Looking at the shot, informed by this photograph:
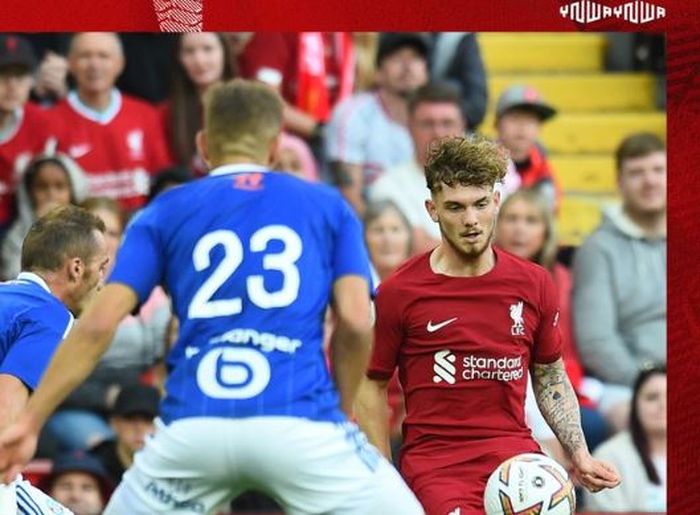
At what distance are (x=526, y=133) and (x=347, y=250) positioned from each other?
6249 millimetres

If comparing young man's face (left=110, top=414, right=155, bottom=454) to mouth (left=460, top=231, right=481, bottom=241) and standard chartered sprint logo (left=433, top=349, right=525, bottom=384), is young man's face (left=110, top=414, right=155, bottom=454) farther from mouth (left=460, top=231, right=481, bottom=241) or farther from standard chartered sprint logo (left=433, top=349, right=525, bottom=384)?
mouth (left=460, top=231, right=481, bottom=241)

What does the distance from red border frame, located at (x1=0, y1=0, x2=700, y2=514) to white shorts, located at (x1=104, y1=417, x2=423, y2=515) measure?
1.90m

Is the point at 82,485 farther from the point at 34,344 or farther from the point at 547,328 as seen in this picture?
the point at 547,328

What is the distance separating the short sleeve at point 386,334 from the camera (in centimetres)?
746

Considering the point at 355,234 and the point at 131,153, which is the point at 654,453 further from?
the point at 355,234

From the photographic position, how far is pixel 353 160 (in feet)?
40.5

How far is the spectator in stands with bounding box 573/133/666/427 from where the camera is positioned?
475 inches

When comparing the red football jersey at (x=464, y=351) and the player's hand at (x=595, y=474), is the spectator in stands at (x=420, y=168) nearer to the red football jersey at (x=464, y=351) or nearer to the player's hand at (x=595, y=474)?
the red football jersey at (x=464, y=351)

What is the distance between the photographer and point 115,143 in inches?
480

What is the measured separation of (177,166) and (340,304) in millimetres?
6011

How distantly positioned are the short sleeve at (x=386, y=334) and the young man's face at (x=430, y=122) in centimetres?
467

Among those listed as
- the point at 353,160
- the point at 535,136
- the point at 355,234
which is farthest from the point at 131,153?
the point at 355,234

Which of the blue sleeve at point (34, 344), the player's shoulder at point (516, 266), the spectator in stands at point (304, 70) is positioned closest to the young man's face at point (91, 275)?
the blue sleeve at point (34, 344)

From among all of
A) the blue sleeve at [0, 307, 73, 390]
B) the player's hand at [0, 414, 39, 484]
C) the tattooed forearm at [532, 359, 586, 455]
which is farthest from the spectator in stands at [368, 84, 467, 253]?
the player's hand at [0, 414, 39, 484]
